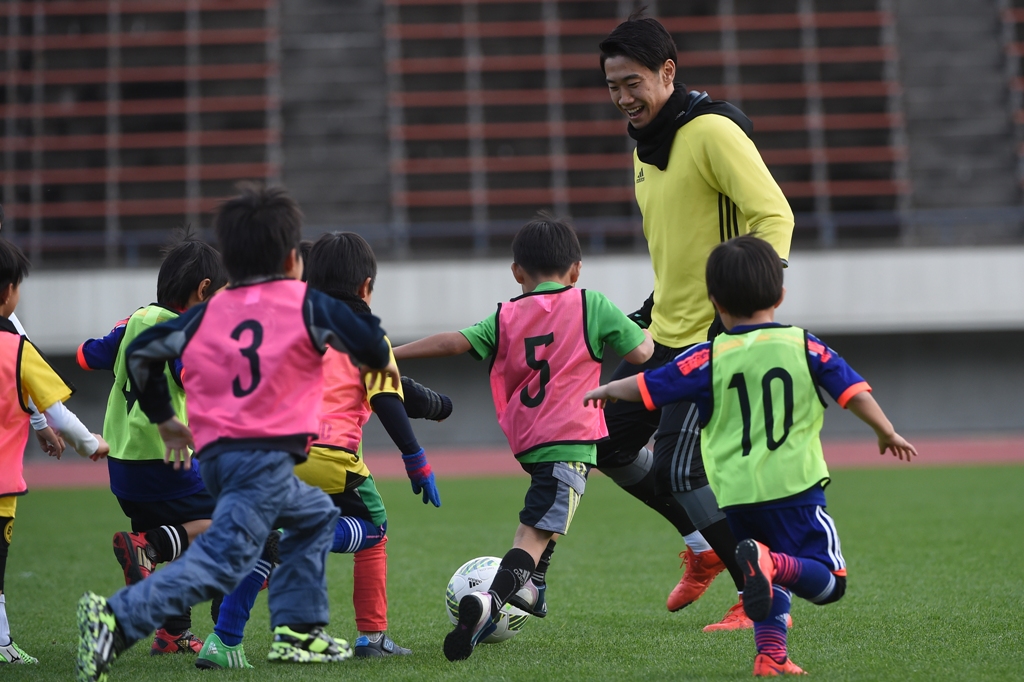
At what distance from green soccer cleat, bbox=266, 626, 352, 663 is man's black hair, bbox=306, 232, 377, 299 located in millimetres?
1211

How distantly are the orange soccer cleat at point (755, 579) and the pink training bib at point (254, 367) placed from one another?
4.20 feet

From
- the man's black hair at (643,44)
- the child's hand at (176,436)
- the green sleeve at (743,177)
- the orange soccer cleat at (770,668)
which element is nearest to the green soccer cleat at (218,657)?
the child's hand at (176,436)

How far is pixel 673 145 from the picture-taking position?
4.13 meters

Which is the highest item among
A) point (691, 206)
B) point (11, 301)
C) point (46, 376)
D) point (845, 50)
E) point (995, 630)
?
point (845, 50)

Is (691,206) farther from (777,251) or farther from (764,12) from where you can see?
(764,12)

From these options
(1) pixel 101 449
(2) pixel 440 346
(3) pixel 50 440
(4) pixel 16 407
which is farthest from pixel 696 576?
(4) pixel 16 407

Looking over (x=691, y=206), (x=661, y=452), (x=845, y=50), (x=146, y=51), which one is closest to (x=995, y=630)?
(x=661, y=452)

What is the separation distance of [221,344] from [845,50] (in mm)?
19688

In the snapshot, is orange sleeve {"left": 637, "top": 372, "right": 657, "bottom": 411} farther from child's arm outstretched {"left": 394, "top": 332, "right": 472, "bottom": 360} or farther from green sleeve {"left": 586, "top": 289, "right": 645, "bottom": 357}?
child's arm outstretched {"left": 394, "top": 332, "right": 472, "bottom": 360}

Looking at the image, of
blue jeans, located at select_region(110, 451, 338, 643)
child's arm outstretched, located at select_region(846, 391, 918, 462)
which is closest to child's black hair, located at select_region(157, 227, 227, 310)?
blue jeans, located at select_region(110, 451, 338, 643)

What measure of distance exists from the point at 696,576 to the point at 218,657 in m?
1.95

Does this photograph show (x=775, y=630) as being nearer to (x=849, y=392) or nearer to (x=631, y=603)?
(x=849, y=392)

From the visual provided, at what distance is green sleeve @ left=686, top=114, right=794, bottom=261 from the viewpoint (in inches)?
151

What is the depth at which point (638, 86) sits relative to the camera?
4.11 metres
